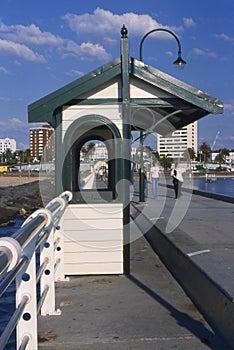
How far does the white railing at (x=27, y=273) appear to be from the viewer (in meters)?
2.75

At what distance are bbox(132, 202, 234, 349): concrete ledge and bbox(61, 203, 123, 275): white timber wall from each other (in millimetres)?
1066

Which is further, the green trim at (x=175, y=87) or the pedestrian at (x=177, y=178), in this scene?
the pedestrian at (x=177, y=178)

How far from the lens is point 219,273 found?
21.2 ft

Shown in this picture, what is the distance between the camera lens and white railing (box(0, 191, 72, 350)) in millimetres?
2752

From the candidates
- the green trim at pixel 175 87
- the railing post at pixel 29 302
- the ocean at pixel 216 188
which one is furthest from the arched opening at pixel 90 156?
the ocean at pixel 216 188

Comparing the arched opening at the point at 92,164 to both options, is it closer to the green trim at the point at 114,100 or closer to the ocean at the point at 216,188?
the green trim at the point at 114,100

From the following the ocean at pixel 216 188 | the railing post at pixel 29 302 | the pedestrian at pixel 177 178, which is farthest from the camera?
the ocean at pixel 216 188

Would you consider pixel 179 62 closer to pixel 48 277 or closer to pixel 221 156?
pixel 48 277

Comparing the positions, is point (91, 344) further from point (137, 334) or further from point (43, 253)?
point (43, 253)

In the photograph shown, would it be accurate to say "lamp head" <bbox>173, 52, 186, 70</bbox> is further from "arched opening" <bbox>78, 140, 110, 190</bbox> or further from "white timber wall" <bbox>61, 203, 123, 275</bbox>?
"white timber wall" <bbox>61, 203, 123, 275</bbox>

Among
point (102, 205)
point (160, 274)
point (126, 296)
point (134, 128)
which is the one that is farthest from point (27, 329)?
point (134, 128)

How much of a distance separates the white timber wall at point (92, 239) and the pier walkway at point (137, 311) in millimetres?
193

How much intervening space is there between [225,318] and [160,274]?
11.2 ft

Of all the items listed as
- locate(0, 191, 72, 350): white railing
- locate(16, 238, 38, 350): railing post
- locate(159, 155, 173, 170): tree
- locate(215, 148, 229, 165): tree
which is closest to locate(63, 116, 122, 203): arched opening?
locate(0, 191, 72, 350): white railing
